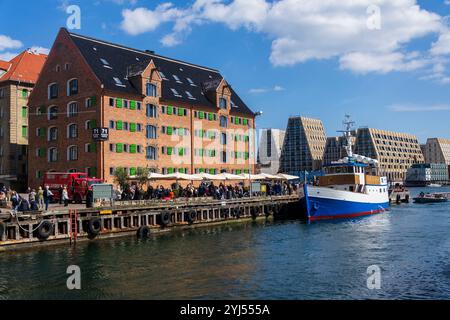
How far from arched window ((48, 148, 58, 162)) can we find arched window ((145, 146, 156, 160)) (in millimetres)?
11312

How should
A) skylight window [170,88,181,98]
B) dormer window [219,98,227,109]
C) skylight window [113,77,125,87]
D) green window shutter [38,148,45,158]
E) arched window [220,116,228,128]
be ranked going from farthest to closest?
dormer window [219,98,227,109]
arched window [220,116,228,128]
skylight window [170,88,181,98]
green window shutter [38,148,45,158]
skylight window [113,77,125,87]

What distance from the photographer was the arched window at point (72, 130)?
2409 inches

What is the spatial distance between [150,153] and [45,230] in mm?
31137

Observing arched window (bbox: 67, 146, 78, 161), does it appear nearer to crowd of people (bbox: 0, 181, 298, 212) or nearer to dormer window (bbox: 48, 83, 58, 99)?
dormer window (bbox: 48, 83, 58, 99)

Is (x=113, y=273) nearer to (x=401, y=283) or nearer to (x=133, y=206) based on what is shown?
(x=401, y=283)

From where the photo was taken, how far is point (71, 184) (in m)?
45.9

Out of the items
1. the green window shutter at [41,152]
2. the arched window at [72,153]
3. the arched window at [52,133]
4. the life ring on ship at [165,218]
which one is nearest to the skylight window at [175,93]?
the arched window at [72,153]

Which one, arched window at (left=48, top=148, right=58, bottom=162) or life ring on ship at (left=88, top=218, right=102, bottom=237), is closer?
life ring on ship at (left=88, top=218, right=102, bottom=237)

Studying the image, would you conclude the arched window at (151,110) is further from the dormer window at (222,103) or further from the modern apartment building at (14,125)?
the modern apartment building at (14,125)

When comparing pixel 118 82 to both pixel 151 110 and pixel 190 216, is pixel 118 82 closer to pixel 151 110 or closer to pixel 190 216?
pixel 151 110

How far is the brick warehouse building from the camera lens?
59.2 metres

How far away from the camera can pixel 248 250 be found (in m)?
31.3

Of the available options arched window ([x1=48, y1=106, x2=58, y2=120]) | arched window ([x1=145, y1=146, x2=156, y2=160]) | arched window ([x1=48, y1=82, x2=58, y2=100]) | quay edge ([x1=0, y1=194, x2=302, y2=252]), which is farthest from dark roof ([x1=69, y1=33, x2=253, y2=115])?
quay edge ([x1=0, y1=194, x2=302, y2=252])

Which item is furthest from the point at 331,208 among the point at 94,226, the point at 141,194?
the point at 94,226
